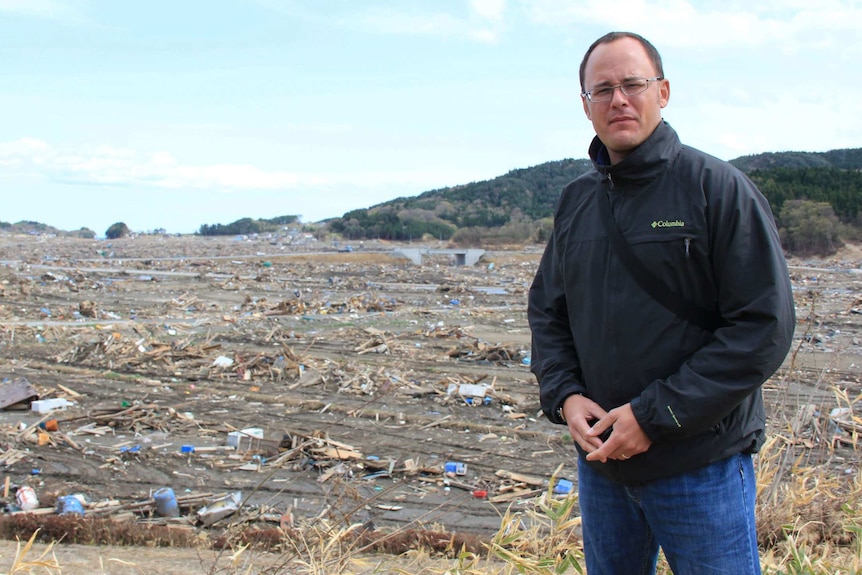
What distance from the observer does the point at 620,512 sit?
2.17 metres

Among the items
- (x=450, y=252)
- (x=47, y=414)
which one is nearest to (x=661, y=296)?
(x=47, y=414)

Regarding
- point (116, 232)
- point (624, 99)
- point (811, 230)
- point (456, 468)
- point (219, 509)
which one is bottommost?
point (456, 468)

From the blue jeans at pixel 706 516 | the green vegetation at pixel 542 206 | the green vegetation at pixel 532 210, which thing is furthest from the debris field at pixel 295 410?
the green vegetation at pixel 542 206

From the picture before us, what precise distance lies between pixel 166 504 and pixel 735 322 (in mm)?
5914

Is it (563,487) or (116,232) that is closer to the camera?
(563,487)

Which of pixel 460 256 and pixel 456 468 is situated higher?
pixel 460 256

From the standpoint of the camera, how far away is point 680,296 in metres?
1.94

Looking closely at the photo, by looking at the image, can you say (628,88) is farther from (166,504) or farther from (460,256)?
(460,256)

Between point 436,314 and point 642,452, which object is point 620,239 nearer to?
point 642,452

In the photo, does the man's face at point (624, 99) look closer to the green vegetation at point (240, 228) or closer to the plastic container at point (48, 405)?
the plastic container at point (48, 405)

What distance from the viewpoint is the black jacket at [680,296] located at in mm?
1830

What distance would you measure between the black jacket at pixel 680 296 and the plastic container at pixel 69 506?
5760 millimetres

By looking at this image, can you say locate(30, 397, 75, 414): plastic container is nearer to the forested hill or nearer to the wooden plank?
the wooden plank

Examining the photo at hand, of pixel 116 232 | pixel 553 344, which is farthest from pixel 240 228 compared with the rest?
pixel 553 344
